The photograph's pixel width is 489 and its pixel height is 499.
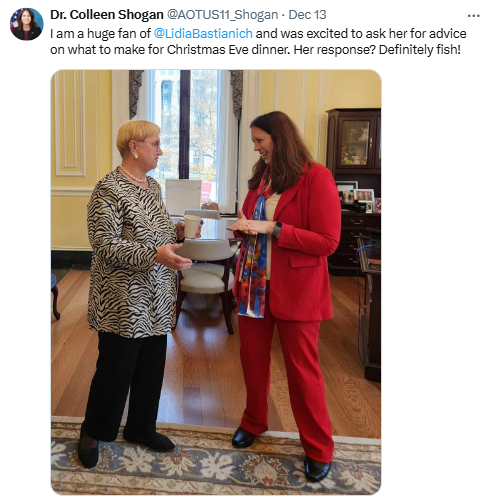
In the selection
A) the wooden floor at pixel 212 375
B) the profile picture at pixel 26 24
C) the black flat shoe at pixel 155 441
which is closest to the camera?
the profile picture at pixel 26 24

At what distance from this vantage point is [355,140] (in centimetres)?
577

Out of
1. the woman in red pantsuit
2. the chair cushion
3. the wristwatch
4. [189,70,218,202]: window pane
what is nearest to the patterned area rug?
the woman in red pantsuit

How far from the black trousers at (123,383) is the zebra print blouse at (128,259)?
0.25 ft

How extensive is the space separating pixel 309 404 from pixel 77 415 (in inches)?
45.2

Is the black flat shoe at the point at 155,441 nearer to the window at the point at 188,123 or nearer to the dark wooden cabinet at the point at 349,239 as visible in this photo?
the dark wooden cabinet at the point at 349,239

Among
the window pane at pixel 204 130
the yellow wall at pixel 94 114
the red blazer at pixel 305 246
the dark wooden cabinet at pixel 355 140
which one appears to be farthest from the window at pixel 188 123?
the red blazer at pixel 305 246

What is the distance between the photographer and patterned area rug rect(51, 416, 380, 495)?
5.95 ft

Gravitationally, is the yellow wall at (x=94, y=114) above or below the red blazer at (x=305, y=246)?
above

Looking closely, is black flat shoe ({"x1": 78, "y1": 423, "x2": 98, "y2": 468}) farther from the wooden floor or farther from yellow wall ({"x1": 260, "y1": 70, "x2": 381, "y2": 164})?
yellow wall ({"x1": 260, "y1": 70, "x2": 381, "y2": 164})

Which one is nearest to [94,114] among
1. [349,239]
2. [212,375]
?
[349,239]

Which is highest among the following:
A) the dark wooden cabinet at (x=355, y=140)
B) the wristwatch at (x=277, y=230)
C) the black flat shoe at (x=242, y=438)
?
the dark wooden cabinet at (x=355, y=140)

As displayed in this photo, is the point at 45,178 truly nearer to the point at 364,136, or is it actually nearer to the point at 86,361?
the point at 86,361

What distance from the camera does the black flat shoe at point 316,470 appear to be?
6.12 feet

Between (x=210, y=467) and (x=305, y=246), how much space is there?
3.07 feet
